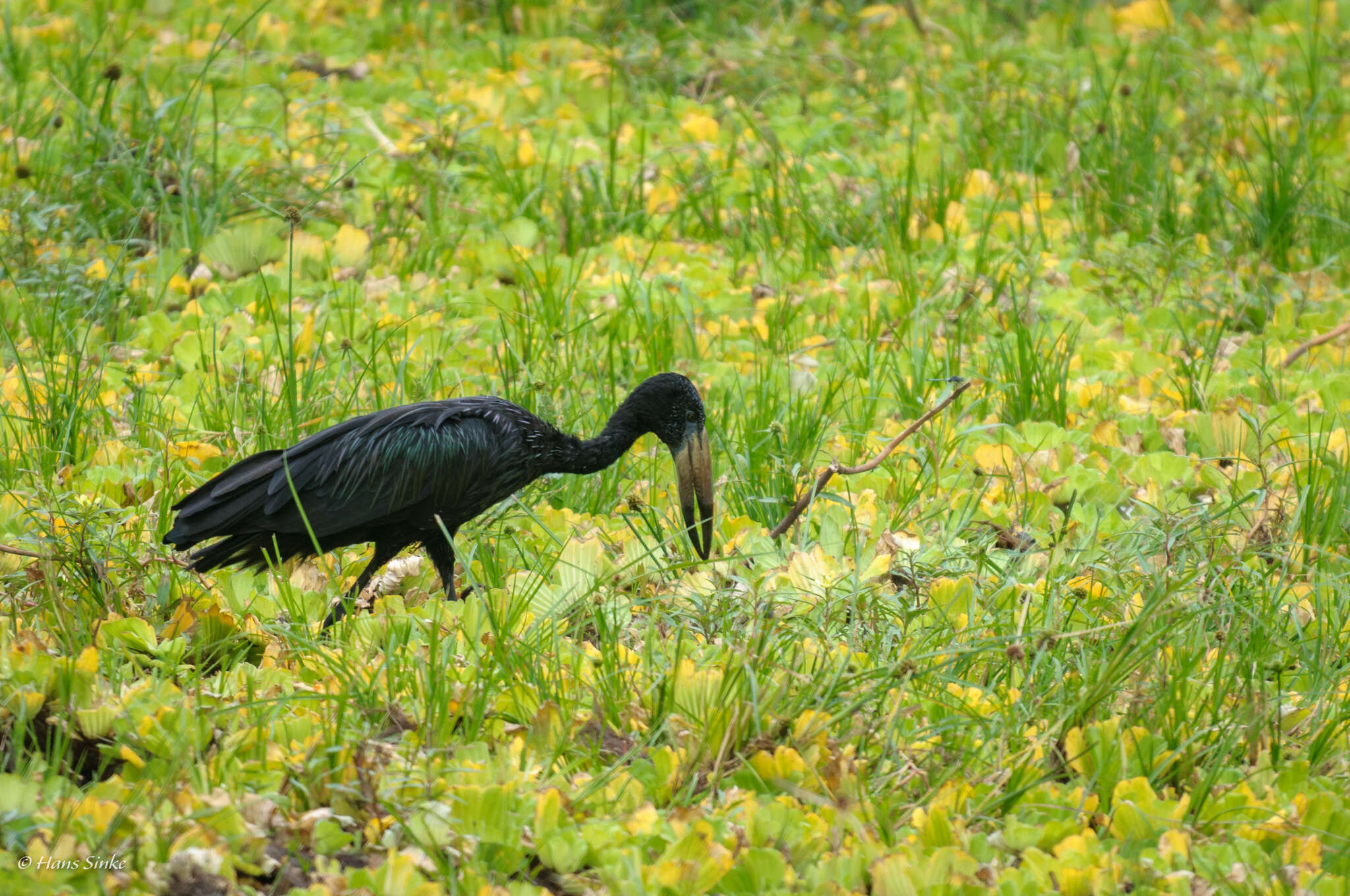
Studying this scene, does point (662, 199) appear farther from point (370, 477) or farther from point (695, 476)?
point (370, 477)

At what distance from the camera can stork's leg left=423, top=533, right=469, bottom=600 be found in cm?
372

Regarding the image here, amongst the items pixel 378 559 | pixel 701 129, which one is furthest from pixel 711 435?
pixel 701 129

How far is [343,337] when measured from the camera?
5086mm

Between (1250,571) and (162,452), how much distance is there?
2962mm

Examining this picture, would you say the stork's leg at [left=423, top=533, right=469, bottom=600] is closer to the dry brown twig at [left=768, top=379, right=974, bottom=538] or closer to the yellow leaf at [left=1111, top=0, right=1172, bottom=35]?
the dry brown twig at [left=768, top=379, right=974, bottom=538]

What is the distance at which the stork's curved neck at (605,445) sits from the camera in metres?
3.93

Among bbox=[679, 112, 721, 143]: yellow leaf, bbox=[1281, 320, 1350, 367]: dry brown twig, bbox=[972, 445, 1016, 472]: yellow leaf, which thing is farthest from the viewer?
bbox=[679, 112, 721, 143]: yellow leaf

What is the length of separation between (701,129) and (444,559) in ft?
12.5

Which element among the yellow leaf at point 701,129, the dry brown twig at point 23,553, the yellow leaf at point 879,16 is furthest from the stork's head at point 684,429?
the yellow leaf at point 879,16

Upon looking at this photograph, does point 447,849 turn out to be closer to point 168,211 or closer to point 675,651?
point 675,651

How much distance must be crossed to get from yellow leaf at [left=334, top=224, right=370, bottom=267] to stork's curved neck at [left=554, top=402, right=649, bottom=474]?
2.13 m

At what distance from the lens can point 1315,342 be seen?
16.6 feet

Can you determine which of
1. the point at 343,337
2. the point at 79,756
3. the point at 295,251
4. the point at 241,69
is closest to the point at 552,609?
the point at 79,756

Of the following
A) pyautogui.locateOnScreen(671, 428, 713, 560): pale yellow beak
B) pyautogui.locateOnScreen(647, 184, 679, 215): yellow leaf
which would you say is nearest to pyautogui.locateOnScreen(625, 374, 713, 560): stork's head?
pyautogui.locateOnScreen(671, 428, 713, 560): pale yellow beak
